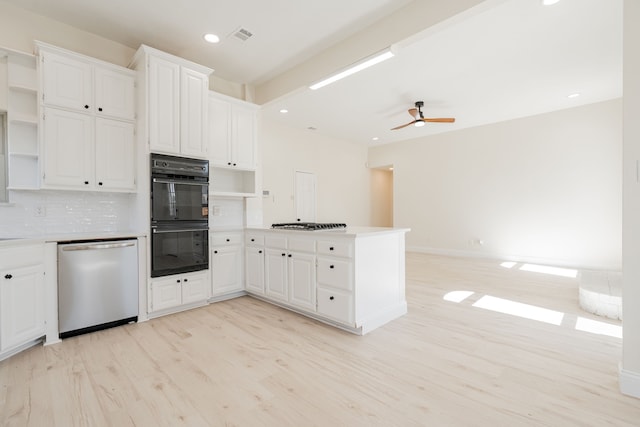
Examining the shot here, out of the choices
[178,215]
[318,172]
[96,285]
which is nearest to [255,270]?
[178,215]

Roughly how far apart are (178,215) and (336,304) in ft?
6.54

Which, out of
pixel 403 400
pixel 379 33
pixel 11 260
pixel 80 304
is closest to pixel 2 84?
pixel 11 260

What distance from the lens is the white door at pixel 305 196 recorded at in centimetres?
660

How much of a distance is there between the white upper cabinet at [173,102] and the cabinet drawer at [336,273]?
200 cm

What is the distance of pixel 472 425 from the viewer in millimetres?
1480

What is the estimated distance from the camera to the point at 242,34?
3.22 meters

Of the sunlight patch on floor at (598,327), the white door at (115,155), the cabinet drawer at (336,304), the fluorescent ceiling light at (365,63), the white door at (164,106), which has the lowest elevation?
the sunlight patch on floor at (598,327)

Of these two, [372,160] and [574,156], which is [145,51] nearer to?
[372,160]

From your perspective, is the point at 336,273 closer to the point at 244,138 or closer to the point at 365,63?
the point at 365,63

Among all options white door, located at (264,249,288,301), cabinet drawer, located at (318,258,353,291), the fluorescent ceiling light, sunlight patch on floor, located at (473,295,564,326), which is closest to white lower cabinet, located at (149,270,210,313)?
white door, located at (264,249,288,301)

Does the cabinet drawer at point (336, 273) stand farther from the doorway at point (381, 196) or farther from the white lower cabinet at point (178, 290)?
the doorway at point (381, 196)

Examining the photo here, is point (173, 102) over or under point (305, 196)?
over

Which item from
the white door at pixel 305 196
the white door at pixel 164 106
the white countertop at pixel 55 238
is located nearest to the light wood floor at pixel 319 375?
the white countertop at pixel 55 238

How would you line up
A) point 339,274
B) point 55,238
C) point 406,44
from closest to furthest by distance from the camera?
point 55,238 → point 339,274 → point 406,44
